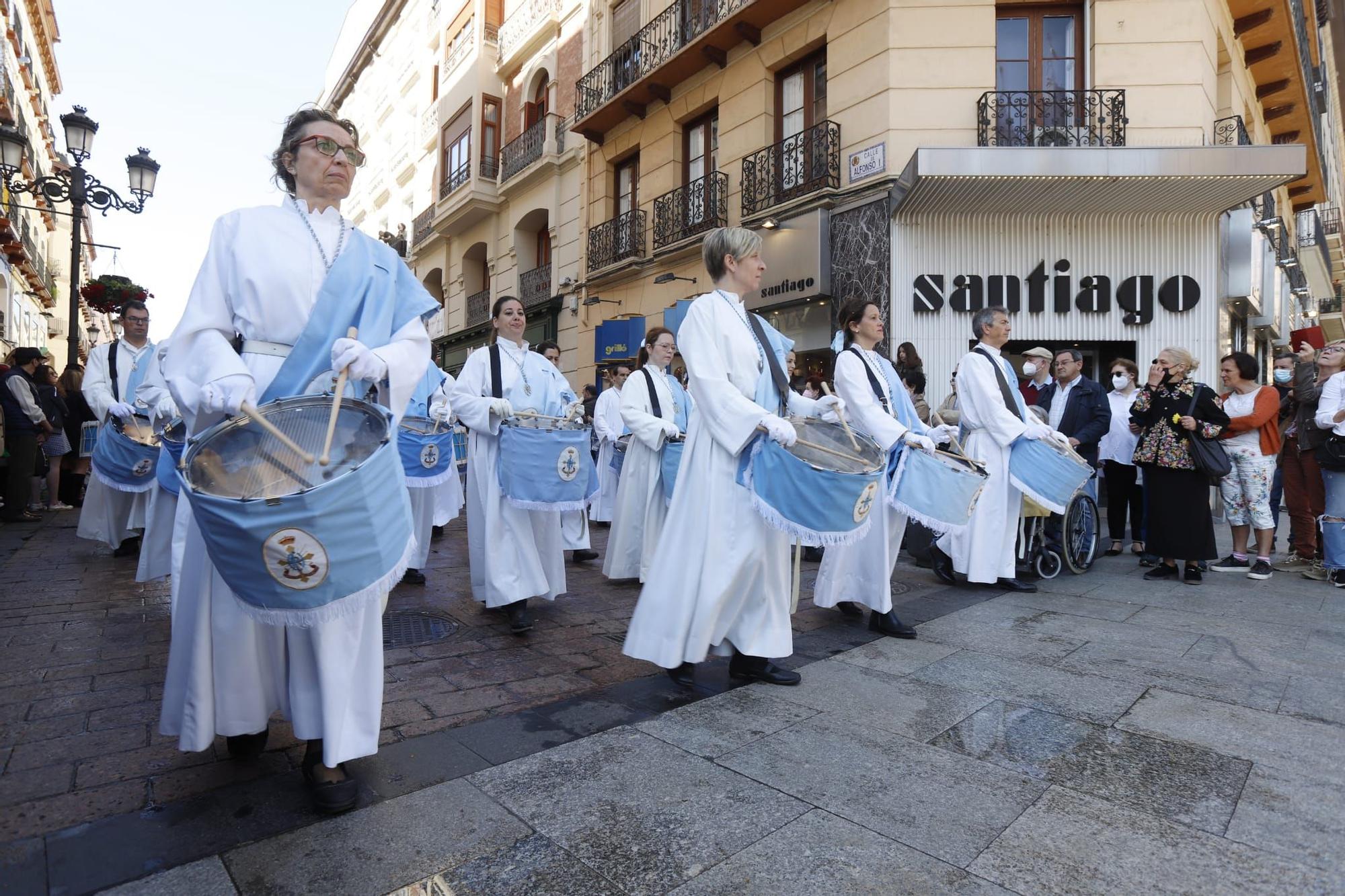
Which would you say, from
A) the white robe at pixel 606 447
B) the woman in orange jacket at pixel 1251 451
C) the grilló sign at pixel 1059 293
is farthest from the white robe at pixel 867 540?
the grilló sign at pixel 1059 293

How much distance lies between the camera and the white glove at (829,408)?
3.72 m

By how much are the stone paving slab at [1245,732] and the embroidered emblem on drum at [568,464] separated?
9.50ft

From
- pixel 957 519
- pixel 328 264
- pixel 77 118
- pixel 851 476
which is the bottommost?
pixel 957 519

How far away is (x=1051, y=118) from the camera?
1157cm

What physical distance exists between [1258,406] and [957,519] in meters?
3.86

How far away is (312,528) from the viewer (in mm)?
1970

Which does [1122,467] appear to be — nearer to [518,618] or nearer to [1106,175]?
[1106,175]

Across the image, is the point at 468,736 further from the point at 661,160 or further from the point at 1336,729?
the point at 661,160

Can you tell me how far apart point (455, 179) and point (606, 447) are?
57.1 feet

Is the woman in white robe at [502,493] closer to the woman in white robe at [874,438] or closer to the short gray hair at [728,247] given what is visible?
the short gray hair at [728,247]

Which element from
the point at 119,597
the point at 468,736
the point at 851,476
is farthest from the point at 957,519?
the point at 119,597

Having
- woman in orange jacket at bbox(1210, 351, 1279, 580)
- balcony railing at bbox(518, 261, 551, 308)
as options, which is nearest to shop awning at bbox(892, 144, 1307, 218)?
woman in orange jacket at bbox(1210, 351, 1279, 580)

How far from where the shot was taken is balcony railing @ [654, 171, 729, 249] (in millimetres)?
14648

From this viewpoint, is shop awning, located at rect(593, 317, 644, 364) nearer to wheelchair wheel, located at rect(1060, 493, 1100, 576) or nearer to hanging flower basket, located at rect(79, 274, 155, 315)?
hanging flower basket, located at rect(79, 274, 155, 315)
